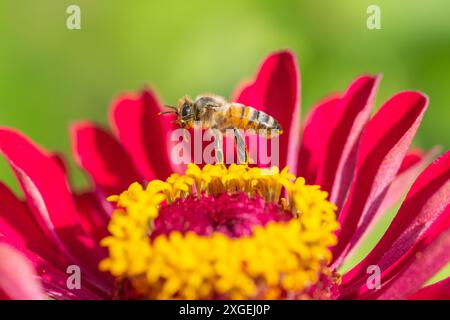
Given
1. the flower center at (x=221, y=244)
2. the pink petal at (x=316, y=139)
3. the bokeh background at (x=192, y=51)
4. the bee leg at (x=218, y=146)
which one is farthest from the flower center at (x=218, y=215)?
the bokeh background at (x=192, y=51)

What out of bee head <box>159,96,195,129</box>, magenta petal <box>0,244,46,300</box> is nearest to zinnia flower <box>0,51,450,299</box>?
magenta petal <box>0,244,46,300</box>

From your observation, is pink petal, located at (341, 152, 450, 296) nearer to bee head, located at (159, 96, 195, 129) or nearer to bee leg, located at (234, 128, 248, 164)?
bee leg, located at (234, 128, 248, 164)

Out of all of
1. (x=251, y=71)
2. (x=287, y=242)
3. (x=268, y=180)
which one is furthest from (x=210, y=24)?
(x=287, y=242)

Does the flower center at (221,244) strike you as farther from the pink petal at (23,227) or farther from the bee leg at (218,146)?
the pink petal at (23,227)
